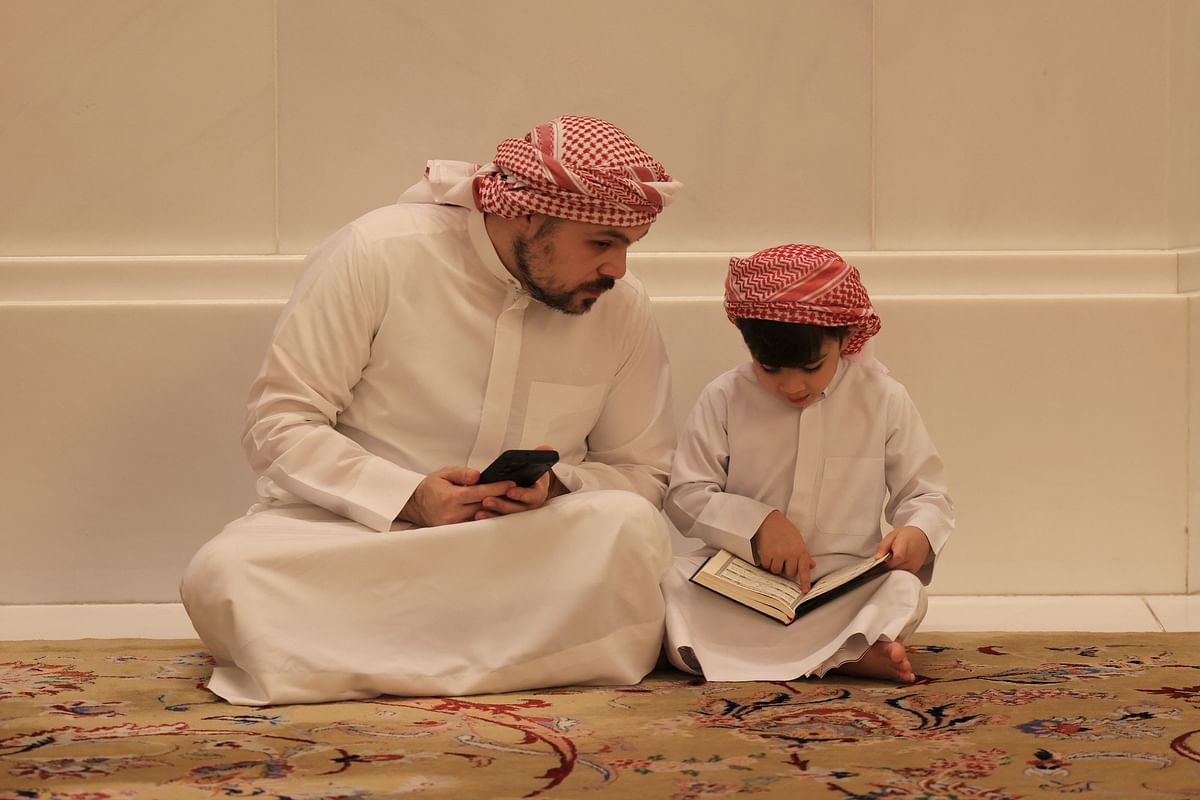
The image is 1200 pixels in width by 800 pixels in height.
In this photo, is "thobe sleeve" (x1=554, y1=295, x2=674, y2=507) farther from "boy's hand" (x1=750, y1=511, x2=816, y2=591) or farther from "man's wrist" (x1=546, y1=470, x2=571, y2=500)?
"boy's hand" (x1=750, y1=511, x2=816, y2=591)

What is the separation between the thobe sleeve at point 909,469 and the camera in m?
3.46

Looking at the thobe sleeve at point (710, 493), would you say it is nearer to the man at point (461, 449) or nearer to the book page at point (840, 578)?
the man at point (461, 449)

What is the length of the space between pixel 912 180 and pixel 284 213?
1.99 m

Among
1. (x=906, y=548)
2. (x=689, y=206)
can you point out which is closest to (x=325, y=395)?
(x=906, y=548)

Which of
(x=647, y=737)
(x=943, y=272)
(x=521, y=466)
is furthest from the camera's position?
(x=943, y=272)

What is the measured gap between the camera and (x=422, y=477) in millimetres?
3230

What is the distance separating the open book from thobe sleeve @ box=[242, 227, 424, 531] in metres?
0.73

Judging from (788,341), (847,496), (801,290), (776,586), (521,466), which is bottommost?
(776,586)

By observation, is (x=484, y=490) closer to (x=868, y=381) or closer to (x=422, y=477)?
(x=422, y=477)

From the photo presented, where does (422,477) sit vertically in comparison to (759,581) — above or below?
above

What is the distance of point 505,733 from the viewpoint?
259 cm

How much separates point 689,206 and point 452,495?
1709mm

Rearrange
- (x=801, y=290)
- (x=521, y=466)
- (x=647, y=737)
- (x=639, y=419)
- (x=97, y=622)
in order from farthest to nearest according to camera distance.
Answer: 1. (x=97, y=622)
2. (x=639, y=419)
3. (x=801, y=290)
4. (x=521, y=466)
5. (x=647, y=737)

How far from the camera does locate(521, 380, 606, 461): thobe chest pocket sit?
353 centimetres
